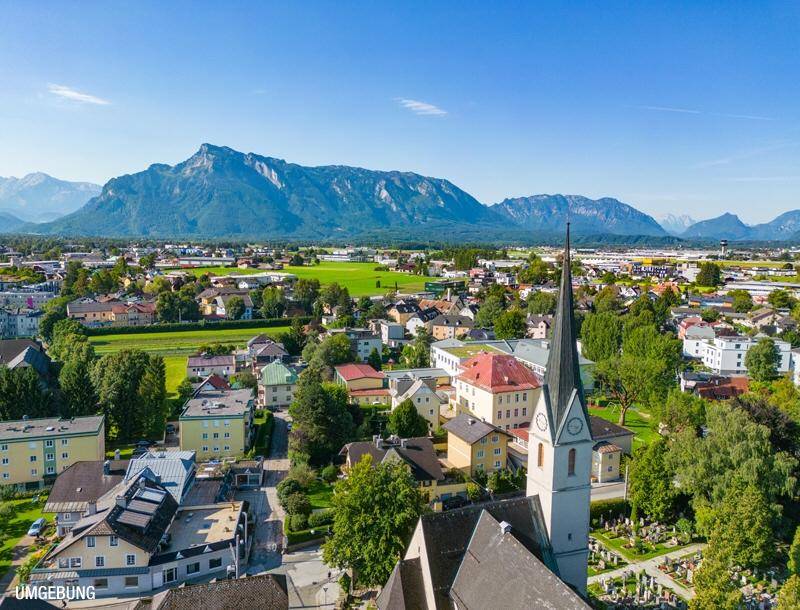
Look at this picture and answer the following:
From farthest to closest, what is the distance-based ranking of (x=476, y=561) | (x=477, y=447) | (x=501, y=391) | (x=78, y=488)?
1. (x=501, y=391)
2. (x=477, y=447)
3. (x=78, y=488)
4. (x=476, y=561)

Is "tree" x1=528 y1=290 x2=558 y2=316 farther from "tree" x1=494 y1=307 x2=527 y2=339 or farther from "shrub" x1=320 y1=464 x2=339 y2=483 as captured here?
"shrub" x1=320 y1=464 x2=339 y2=483

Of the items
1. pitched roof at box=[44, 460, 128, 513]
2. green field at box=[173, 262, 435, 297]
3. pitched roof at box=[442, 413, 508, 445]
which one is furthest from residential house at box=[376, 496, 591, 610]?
green field at box=[173, 262, 435, 297]

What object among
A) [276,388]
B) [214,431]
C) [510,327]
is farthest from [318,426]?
[510,327]

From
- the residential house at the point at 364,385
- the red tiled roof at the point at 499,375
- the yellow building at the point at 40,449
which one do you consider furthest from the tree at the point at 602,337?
the yellow building at the point at 40,449

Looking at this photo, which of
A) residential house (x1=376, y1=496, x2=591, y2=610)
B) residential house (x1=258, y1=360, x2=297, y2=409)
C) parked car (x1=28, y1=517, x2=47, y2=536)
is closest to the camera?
residential house (x1=376, y1=496, x2=591, y2=610)

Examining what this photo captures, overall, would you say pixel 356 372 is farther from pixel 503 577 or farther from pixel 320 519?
pixel 503 577

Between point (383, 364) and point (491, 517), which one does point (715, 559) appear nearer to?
point (491, 517)

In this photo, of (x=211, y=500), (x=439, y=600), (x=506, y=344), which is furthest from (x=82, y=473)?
(x=506, y=344)
